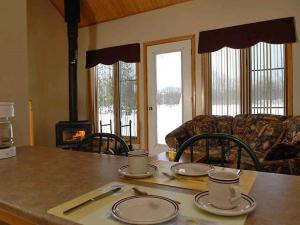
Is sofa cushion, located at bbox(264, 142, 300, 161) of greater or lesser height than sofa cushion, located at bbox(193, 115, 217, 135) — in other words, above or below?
below

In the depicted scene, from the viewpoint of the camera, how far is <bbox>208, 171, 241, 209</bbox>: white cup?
2.38 ft

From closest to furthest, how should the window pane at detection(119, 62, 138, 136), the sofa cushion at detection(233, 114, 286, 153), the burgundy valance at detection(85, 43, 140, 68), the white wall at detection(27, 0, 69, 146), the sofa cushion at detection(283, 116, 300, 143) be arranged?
the sofa cushion at detection(283, 116, 300, 143)
the sofa cushion at detection(233, 114, 286, 153)
the burgundy valance at detection(85, 43, 140, 68)
the window pane at detection(119, 62, 138, 136)
the white wall at detection(27, 0, 69, 146)

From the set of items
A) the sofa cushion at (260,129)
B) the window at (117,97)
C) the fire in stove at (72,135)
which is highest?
the window at (117,97)

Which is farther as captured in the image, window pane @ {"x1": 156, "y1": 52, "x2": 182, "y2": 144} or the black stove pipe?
the black stove pipe

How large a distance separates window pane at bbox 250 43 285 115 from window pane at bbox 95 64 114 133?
9.16 feet

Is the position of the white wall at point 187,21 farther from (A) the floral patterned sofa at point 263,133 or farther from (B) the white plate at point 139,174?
(B) the white plate at point 139,174

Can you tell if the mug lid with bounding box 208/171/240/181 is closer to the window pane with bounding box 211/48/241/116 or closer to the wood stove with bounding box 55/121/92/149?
the window pane with bounding box 211/48/241/116

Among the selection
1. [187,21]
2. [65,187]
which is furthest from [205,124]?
[65,187]

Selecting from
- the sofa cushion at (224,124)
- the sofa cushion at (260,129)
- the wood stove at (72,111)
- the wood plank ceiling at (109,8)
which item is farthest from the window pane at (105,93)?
the sofa cushion at (260,129)

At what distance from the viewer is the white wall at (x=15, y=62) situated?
1.78 meters

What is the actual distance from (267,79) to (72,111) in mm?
3475

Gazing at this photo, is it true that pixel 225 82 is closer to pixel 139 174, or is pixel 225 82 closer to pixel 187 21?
pixel 187 21

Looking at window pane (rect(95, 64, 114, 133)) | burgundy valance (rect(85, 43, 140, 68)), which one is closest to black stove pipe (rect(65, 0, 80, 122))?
burgundy valance (rect(85, 43, 140, 68))

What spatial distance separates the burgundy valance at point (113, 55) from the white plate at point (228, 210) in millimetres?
4446
